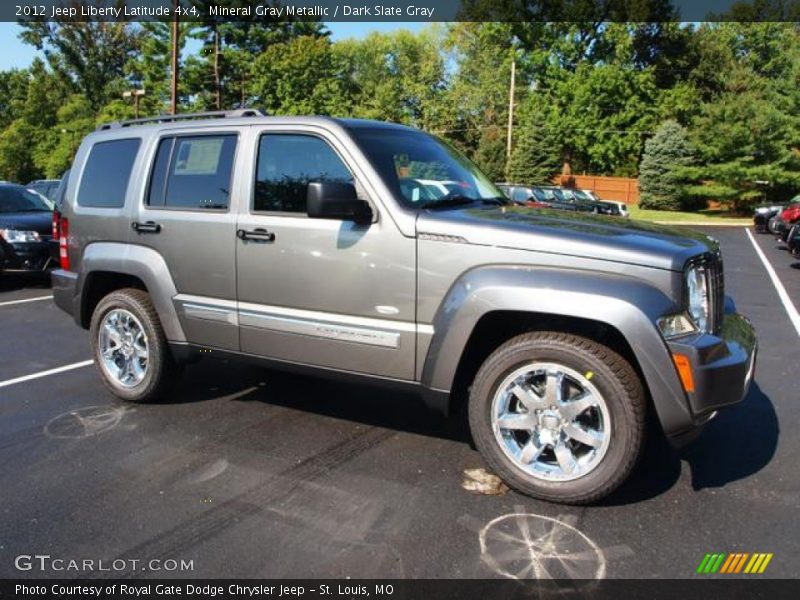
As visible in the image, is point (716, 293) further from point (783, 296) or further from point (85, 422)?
point (783, 296)

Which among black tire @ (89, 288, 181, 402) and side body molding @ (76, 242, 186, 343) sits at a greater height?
side body molding @ (76, 242, 186, 343)

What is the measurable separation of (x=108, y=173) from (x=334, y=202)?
95.3 inches

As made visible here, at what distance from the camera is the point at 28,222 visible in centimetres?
1067

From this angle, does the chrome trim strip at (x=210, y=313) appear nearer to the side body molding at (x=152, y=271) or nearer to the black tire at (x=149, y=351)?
the side body molding at (x=152, y=271)

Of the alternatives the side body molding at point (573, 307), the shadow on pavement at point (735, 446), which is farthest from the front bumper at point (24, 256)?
the shadow on pavement at point (735, 446)

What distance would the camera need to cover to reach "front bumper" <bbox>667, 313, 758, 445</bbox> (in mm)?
3207

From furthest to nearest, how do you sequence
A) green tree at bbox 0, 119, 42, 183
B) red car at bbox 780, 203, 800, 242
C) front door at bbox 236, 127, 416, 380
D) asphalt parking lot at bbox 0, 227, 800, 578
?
green tree at bbox 0, 119, 42, 183 → red car at bbox 780, 203, 800, 242 → front door at bbox 236, 127, 416, 380 → asphalt parking lot at bbox 0, 227, 800, 578

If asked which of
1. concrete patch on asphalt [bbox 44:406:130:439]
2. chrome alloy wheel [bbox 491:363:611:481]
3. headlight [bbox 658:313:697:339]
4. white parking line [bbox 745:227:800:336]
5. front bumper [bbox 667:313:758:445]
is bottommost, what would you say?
concrete patch on asphalt [bbox 44:406:130:439]

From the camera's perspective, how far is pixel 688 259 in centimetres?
333

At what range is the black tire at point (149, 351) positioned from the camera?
486cm

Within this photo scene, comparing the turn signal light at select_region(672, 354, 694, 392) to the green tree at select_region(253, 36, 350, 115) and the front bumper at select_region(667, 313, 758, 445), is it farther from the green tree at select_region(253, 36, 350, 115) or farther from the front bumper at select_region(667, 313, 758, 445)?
the green tree at select_region(253, 36, 350, 115)

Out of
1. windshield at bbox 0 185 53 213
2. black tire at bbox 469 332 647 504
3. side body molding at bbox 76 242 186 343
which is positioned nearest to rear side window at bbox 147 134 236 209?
side body molding at bbox 76 242 186 343

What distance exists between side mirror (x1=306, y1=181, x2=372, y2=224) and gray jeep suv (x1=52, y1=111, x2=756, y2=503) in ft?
0.04

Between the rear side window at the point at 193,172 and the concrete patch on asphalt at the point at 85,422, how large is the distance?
152 cm
